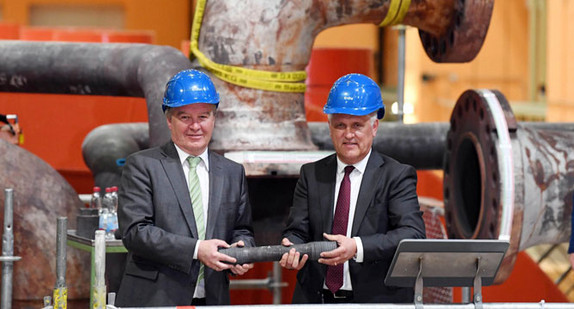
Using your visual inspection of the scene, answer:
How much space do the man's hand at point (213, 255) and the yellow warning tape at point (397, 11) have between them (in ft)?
5.75

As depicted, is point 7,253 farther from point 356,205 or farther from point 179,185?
point 356,205

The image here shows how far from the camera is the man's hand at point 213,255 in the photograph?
2.74 metres

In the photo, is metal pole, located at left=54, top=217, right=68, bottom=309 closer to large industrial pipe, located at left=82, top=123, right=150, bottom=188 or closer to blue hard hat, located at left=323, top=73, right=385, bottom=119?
blue hard hat, located at left=323, top=73, right=385, bottom=119

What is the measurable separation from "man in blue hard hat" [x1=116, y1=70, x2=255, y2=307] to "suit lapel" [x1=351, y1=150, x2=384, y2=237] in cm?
34

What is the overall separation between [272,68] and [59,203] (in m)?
1.04

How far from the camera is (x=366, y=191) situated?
9.75 ft

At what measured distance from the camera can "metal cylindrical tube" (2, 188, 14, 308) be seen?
11.0 feet

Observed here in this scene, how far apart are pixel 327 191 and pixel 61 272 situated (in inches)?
33.1

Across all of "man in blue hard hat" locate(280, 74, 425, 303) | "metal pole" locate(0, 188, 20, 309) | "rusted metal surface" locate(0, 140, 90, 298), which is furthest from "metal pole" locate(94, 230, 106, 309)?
"rusted metal surface" locate(0, 140, 90, 298)

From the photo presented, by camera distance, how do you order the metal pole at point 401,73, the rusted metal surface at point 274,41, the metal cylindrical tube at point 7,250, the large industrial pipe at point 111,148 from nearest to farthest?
the metal cylindrical tube at point 7,250 → the rusted metal surface at point 274,41 → the large industrial pipe at point 111,148 → the metal pole at point 401,73

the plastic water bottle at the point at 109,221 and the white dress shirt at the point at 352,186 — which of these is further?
the plastic water bottle at the point at 109,221

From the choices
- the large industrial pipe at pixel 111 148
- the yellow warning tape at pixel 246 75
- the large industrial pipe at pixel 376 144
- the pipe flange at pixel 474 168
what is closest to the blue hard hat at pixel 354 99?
the pipe flange at pixel 474 168

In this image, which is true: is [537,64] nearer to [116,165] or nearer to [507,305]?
[116,165]

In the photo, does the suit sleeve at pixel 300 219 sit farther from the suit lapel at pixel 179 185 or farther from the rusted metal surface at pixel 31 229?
the rusted metal surface at pixel 31 229
